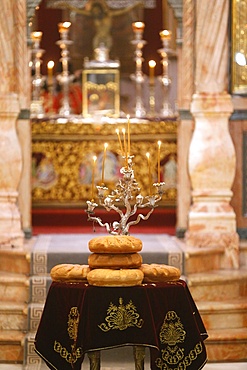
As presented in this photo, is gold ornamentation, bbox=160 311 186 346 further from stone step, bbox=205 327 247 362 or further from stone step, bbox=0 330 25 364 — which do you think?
stone step, bbox=0 330 25 364

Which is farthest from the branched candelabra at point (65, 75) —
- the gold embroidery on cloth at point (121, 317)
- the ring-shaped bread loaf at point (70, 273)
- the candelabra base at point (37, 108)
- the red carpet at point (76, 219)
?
the gold embroidery on cloth at point (121, 317)

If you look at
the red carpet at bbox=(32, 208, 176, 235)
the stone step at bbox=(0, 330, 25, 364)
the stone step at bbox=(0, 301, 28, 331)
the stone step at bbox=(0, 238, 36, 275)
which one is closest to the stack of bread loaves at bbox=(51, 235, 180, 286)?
the stone step at bbox=(0, 330, 25, 364)

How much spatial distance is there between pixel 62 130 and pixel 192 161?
2.10 meters

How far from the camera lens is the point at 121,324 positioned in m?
6.51

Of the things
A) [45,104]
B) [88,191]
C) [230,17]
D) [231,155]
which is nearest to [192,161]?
[231,155]

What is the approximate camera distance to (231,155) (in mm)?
9328

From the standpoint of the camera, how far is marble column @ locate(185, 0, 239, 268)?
30.5ft

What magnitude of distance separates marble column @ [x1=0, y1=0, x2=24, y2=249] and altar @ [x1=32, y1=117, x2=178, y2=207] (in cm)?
164

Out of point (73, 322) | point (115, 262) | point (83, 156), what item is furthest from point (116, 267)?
point (83, 156)

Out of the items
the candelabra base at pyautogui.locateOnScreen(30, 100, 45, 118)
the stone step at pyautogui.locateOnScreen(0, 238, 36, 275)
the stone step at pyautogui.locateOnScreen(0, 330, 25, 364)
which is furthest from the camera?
the candelabra base at pyautogui.locateOnScreen(30, 100, 45, 118)

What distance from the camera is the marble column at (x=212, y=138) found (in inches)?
366

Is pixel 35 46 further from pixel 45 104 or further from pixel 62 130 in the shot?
pixel 62 130

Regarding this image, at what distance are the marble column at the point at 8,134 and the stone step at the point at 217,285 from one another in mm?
1506

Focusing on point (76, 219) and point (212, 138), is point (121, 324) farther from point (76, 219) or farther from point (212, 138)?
point (76, 219)
